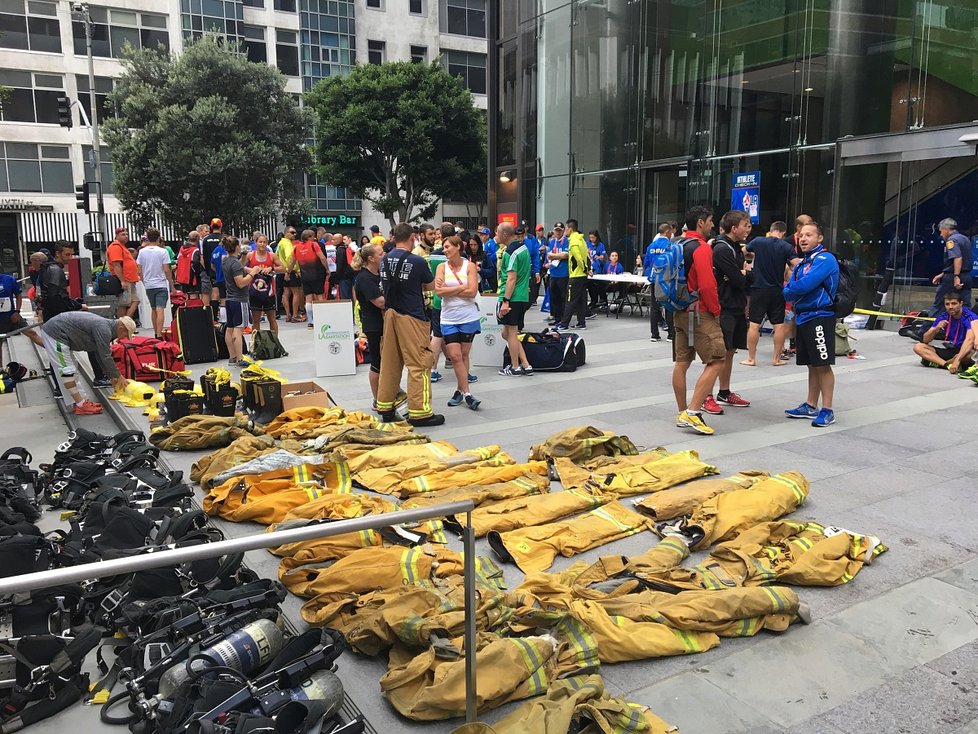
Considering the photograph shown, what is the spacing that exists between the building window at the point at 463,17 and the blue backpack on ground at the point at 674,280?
43.4 m

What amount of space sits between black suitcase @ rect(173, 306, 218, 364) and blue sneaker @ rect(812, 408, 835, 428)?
8511 mm

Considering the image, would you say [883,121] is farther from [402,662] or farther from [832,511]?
[402,662]

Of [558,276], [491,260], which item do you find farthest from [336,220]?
[558,276]

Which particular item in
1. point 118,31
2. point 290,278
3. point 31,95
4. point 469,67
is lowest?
point 290,278

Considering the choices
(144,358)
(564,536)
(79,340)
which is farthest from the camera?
(144,358)

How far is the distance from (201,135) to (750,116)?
21776 millimetres

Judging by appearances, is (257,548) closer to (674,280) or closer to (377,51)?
(674,280)

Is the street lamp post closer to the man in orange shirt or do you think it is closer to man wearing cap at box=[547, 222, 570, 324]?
the man in orange shirt

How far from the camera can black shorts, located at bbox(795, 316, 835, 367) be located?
7.14 meters

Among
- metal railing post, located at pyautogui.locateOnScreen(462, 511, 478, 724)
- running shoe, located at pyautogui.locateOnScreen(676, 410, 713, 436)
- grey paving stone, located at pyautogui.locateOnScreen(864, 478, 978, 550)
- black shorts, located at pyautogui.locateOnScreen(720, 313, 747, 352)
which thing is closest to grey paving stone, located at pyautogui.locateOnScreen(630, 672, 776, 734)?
metal railing post, located at pyautogui.locateOnScreen(462, 511, 478, 724)

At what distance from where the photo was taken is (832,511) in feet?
17.3

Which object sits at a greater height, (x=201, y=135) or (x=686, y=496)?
(x=201, y=135)

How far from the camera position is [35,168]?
1438 inches

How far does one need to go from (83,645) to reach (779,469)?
193 inches
